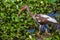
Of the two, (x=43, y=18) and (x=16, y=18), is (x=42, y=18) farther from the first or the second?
(x=16, y=18)

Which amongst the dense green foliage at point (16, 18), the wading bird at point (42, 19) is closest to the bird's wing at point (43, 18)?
the wading bird at point (42, 19)

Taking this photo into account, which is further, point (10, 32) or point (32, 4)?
point (32, 4)

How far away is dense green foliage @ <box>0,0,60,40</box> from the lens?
2844 mm

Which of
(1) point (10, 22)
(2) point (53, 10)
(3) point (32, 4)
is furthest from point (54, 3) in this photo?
(1) point (10, 22)

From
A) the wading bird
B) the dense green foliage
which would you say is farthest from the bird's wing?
the dense green foliage

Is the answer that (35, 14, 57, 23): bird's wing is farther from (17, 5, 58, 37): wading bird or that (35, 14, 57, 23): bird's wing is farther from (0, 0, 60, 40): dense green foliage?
(0, 0, 60, 40): dense green foliage

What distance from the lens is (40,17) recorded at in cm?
290

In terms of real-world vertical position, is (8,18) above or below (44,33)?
above

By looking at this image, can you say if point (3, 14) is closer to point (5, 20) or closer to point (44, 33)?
point (5, 20)

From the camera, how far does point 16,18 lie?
9.81 ft

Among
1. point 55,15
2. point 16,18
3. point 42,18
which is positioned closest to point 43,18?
point 42,18

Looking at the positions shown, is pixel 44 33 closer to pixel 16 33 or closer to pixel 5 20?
pixel 16 33

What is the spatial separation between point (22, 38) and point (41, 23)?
13.9 inches

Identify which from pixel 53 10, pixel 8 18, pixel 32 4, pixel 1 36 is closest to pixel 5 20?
pixel 8 18
